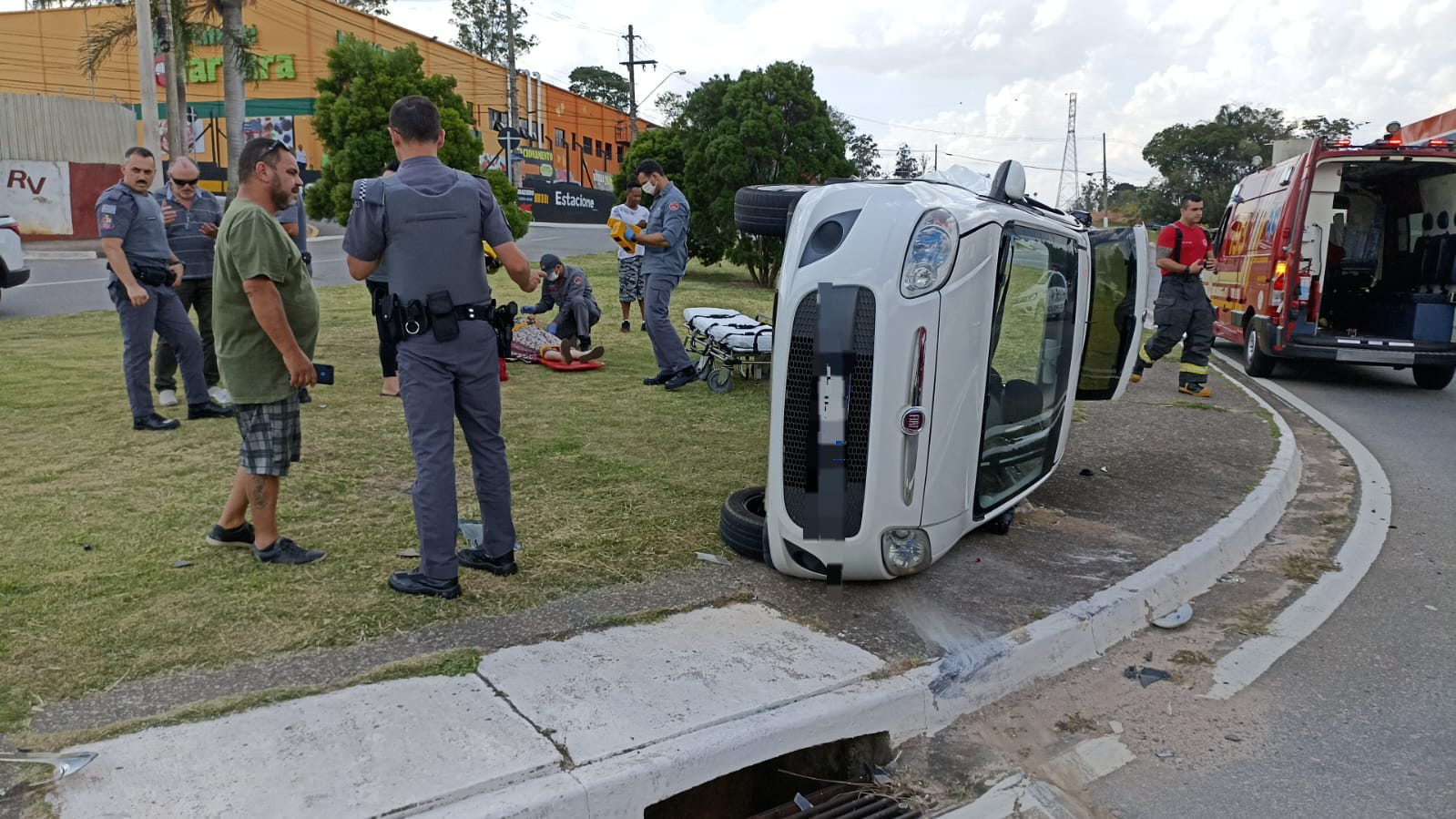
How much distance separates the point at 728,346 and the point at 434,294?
546cm

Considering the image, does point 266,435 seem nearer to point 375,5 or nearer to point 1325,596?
point 1325,596

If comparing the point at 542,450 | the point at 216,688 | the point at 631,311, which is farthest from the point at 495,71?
the point at 216,688

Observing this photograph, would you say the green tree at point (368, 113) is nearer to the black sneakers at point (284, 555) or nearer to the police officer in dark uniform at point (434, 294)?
the black sneakers at point (284, 555)

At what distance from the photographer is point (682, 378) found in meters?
9.25

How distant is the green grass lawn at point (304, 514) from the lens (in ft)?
12.5

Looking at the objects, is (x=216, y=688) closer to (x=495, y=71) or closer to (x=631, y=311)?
(x=631, y=311)

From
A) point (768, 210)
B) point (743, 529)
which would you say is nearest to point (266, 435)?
point (743, 529)

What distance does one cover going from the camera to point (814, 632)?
3.97 metres

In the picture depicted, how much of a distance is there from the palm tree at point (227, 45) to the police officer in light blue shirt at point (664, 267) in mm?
16399

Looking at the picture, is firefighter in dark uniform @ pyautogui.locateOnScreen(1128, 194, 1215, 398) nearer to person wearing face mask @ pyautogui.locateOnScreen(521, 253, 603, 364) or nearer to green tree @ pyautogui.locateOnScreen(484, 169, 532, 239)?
person wearing face mask @ pyautogui.locateOnScreen(521, 253, 603, 364)

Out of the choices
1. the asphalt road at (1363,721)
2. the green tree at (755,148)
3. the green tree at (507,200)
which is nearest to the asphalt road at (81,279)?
the green tree at (507,200)

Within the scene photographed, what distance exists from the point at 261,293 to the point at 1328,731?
420 centimetres

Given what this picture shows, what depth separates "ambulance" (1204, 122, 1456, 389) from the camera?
420 inches

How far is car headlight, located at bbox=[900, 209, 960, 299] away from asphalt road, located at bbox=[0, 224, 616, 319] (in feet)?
42.7
